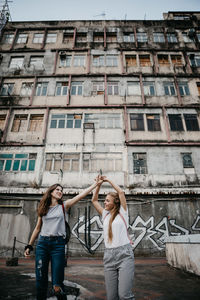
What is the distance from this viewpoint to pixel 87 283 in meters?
4.48

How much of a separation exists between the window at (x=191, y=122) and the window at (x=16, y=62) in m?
17.0

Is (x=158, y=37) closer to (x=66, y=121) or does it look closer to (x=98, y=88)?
(x=98, y=88)

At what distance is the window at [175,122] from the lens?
49.0ft

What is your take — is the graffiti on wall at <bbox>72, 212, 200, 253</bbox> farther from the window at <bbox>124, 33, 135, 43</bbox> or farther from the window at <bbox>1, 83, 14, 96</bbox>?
the window at <bbox>124, 33, 135, 43</bbox>

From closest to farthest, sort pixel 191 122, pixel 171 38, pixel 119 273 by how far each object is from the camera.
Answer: pixel 119 273, pixel 191 122, pixel 171 38

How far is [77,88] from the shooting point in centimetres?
1691

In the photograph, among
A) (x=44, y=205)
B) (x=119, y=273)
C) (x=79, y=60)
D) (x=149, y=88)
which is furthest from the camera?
(x=79, y=60)

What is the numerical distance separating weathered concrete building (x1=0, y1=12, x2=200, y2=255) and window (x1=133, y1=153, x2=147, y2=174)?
78 millimetres

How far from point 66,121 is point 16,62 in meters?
9.48

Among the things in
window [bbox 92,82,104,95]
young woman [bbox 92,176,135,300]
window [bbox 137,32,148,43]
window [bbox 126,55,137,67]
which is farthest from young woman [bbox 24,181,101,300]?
window [bbox 137,32,148,43]

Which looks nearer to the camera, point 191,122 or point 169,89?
point 191,122

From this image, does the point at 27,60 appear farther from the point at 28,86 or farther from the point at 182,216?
the point at 182,216

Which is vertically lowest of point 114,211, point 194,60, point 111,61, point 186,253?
point 186,253

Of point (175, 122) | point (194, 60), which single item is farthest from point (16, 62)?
point (194, 60)
